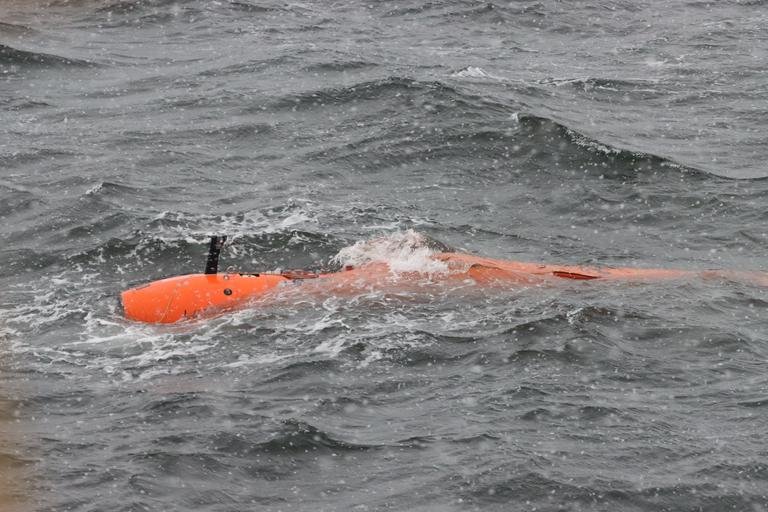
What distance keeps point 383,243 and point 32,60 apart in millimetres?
12593

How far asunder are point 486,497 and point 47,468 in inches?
171

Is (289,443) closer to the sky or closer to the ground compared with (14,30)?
closer to the ground

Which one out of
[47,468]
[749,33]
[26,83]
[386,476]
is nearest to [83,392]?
[47,468]

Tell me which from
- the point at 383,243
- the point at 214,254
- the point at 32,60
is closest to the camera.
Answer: the point at 214,254

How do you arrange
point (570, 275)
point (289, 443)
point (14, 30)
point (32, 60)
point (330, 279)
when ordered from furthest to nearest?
point (14, 30)
point (32, 60)
point (570, 275)
point (330, 279)
point (289, 443)

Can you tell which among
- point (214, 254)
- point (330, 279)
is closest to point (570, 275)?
point (330, 279)

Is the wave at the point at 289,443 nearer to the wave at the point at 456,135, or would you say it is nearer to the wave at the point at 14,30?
the wave at the point at 456,135

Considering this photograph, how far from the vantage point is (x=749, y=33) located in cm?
3019

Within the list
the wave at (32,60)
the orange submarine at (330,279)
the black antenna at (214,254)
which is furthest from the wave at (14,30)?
the black antenna at (214,254)

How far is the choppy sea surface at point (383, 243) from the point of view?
13.0m

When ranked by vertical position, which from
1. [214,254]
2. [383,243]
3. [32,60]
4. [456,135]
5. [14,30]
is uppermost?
[14,30]

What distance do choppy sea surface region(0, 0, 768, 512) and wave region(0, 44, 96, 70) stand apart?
0.11m

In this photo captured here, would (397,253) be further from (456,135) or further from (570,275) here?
(456,135)

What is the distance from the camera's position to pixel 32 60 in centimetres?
2761
